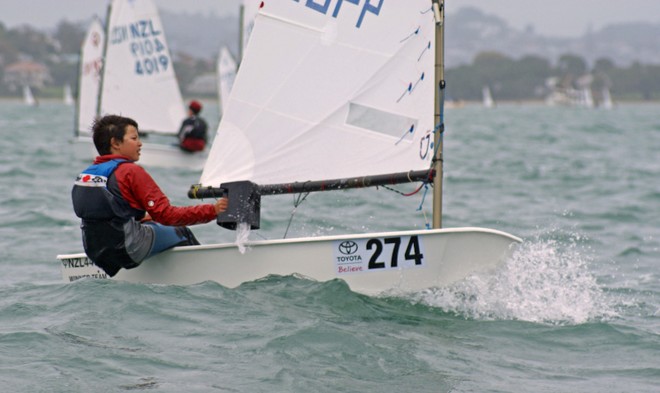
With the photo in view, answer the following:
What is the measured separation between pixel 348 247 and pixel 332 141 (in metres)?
0.74

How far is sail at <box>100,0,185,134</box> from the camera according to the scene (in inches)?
702

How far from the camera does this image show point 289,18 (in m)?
6.41

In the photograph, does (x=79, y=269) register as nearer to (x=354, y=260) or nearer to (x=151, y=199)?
(x=151, y=199)

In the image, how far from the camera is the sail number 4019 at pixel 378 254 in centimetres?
589

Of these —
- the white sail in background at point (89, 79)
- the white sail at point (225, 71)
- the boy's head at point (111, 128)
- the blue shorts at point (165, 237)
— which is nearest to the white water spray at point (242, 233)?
the blue shorts at point (165, 237)

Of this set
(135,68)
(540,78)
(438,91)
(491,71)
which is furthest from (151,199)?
(540,78)

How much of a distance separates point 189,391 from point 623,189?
10691 mm

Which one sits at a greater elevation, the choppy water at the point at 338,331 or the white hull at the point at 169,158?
the white hull at the point at 169,158

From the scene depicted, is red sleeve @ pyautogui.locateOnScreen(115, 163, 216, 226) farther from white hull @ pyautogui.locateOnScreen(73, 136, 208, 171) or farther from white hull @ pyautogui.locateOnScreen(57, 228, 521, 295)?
white hull @ pyautogui.locateOnScreen(73, 136, 208, 171)

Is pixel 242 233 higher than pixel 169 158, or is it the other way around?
pixel 169 158

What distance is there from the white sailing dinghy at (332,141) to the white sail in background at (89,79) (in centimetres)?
1338

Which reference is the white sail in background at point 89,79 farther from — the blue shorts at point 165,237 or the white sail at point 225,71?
the blue shorts at point 165,237

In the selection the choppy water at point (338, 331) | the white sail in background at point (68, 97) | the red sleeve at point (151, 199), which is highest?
the white sail in background at point (68, 97)

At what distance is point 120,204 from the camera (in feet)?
19.1
